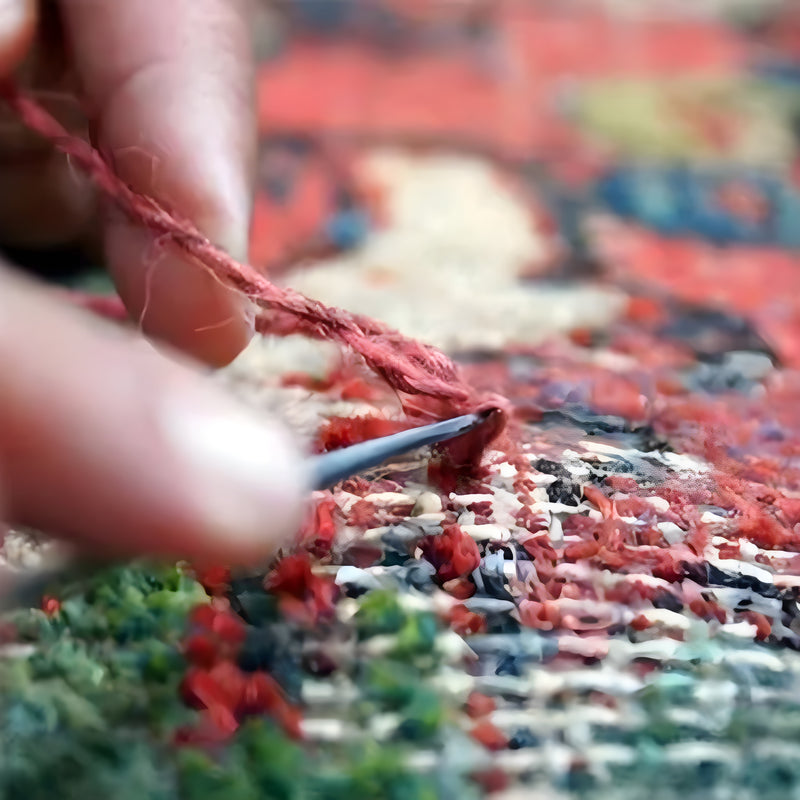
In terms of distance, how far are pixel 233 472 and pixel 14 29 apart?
23 cm

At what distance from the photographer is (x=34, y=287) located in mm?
230

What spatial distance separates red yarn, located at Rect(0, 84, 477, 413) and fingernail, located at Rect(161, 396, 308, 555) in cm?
7

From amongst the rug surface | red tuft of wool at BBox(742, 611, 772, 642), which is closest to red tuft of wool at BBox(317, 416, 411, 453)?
the rug surface

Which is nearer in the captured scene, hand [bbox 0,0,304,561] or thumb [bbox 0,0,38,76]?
hand [bbox 0,0,304,561]

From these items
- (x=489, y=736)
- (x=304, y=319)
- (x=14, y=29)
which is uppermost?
(x=14, y=29)

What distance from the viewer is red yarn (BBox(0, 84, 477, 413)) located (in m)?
0.28

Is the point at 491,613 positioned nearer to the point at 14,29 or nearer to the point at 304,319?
the point at 304,319

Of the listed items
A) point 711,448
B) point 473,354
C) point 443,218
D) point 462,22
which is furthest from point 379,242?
point 462,22

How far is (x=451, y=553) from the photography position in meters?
0.26

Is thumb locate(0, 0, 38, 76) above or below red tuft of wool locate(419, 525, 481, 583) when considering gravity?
above

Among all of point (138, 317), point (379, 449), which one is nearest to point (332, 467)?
point (379, 449)

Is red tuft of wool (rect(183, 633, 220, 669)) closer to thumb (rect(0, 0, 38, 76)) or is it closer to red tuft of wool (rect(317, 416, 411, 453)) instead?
red tuft of wool (rect(317, 416, 411, 453))

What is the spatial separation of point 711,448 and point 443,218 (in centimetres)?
27

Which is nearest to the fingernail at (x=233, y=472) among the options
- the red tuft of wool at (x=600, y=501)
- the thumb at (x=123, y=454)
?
the thumb at (x=123, y=454)
